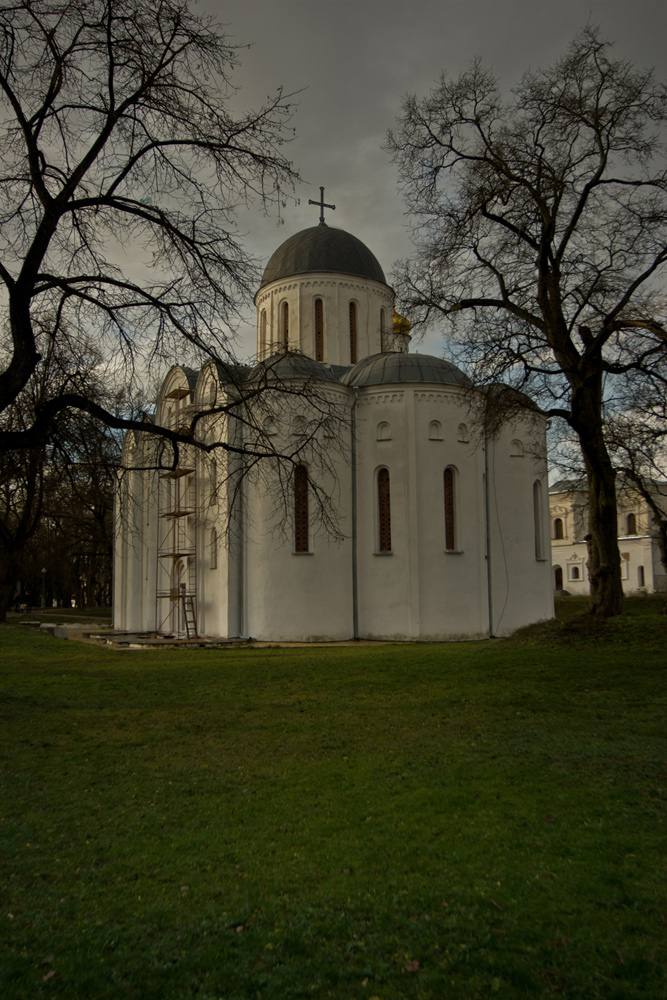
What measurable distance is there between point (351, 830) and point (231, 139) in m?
8.20

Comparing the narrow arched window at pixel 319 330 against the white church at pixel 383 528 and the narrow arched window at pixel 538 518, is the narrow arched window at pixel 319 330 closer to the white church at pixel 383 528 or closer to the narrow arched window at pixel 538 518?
the white church at pixel 383 528

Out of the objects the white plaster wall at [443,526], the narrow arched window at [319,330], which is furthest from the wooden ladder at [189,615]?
Result: the narrow arched window at [319,330]

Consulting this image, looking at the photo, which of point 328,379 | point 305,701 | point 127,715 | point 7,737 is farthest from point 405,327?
point 7,737

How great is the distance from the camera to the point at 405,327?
54.1 feet

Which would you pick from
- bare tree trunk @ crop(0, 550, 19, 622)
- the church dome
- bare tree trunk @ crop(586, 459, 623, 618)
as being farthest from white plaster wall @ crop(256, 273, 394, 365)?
bare tree trunk @ crop(586, 459, 623, 618)

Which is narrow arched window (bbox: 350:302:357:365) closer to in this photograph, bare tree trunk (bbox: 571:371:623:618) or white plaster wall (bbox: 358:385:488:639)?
white plaster wall (bbox: 358:385:488:639)

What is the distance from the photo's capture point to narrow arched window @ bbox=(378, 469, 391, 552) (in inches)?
925

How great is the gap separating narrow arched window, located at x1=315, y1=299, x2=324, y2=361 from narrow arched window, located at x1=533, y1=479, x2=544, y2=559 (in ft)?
28.8

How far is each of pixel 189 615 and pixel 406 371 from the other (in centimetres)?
1110

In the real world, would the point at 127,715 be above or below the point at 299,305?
below

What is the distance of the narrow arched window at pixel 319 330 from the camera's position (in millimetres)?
27141

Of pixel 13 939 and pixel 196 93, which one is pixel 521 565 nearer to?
pixel 196 93

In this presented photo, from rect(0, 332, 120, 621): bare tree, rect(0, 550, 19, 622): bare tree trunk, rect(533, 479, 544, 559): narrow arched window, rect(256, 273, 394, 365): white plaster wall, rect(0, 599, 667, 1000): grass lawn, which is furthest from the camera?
rect(0, 550, 19, 622): bare tree trunk

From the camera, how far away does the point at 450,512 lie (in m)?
23.9
